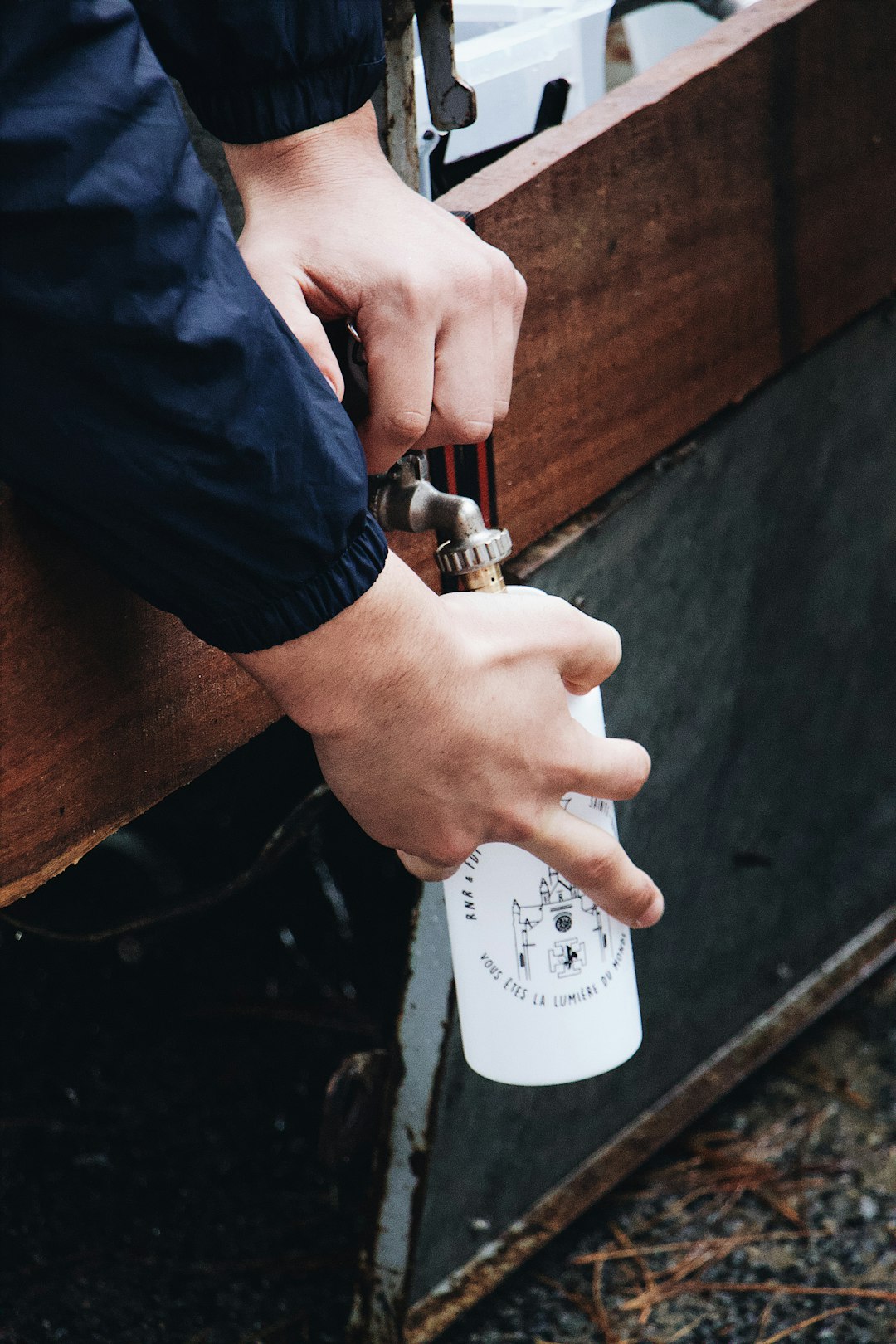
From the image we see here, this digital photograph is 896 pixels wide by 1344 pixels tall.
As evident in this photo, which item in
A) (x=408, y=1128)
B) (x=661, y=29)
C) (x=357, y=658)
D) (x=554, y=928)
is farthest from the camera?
(x=661, y=29)

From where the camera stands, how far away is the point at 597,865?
951 millimetres

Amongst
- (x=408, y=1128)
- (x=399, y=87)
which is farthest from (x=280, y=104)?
(x=408, y=1128)

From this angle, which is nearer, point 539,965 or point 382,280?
point 382,280

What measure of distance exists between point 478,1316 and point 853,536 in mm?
1172

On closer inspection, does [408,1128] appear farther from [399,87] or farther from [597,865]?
[399,87]

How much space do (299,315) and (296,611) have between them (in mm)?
223

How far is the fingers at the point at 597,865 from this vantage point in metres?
0.92

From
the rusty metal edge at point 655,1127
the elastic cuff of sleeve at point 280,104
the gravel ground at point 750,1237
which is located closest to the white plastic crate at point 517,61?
the elastic cuff of sleeve at point 280,104

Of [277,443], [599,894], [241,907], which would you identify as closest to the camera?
[277,443]

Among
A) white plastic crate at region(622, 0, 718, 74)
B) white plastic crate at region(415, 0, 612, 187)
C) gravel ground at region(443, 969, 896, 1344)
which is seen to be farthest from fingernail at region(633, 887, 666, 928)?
white plastic crate at region(622, 0, 718, 74)

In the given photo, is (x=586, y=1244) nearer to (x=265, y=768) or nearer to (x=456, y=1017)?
(x=456, y=1017)

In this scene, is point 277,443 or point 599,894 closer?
point 277,443

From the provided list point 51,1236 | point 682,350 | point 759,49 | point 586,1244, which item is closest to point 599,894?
point 682,350

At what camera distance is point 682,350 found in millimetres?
1391
